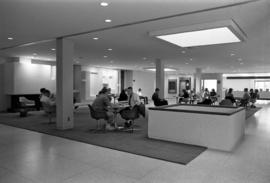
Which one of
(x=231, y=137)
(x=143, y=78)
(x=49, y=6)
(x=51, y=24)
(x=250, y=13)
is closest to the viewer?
(x=49, y=6)

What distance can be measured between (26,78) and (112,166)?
1033 centimetres

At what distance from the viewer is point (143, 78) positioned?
23.1 m

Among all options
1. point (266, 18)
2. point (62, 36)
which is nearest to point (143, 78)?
point (62, 36)

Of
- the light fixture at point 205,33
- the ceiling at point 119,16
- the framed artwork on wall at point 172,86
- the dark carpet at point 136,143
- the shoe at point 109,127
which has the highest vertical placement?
the ceiling at point 119,16

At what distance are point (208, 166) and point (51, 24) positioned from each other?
4.89 m

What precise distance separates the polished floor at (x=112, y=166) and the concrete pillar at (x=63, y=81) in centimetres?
175

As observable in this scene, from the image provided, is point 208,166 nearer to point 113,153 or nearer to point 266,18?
point 113,153

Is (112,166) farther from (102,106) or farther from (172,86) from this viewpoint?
(172,86)

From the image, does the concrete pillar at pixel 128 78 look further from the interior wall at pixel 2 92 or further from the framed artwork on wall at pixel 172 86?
the interior wall at pixel 2 92

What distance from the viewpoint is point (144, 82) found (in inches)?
915

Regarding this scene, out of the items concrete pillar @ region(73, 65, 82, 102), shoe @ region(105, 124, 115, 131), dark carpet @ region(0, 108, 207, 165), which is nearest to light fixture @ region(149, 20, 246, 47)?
dark carpet @ region(0, 108, 207, 165)

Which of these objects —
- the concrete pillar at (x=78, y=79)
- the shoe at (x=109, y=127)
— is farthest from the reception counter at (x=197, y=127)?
the concrete pillar at (x=78, y=79)

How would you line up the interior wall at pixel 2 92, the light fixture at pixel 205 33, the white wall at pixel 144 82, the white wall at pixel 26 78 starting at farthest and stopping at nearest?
1. the white wall at pixel 144 82
2. the interior wall at pixel 2 92
3. the white wall at pixel 26 78
4. the light fixture at pixel 205 33

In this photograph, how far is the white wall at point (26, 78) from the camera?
11.7 m
